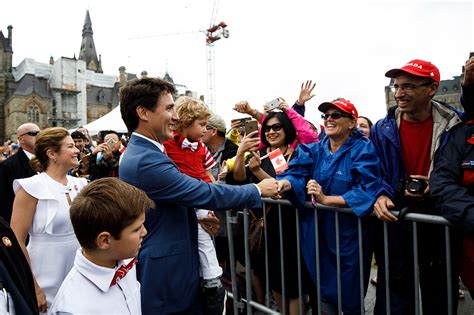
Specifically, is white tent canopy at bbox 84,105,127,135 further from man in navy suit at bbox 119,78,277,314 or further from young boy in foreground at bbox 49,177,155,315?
young boy in foreground at bbox 49,177,155,315

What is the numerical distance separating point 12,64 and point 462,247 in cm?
7079

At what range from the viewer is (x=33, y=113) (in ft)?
179

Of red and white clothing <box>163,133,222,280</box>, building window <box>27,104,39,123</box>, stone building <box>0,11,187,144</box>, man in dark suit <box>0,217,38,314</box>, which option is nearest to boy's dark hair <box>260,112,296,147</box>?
red and white clothing <box>163,133,222,280</box>

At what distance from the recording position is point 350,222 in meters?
2.72

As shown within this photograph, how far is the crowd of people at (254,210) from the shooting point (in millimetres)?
1693

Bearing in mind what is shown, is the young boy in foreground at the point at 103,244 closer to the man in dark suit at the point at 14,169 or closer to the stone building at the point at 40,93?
the man in dark suit at the point at 14,169

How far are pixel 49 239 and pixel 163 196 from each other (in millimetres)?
1328

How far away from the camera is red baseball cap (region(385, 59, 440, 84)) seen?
265 centimetres

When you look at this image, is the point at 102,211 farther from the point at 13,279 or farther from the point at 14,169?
the point at 14,169

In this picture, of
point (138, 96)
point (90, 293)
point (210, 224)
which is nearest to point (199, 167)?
point (210, 224)

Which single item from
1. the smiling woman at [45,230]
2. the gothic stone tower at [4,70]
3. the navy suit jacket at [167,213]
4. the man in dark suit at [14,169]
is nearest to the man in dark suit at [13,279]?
the navy suit jacket at [167,213]

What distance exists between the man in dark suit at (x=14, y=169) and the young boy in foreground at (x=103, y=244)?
298 cm

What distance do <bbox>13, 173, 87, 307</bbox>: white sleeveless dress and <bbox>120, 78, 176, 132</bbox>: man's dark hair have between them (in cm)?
110

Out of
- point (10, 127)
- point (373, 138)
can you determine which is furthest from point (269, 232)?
point (10, 127)
